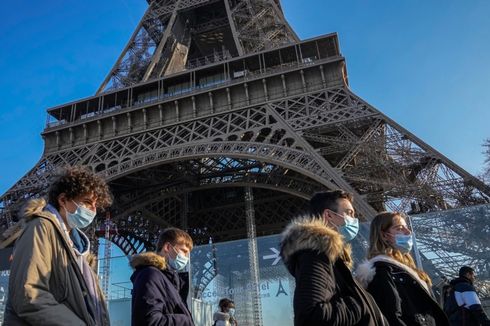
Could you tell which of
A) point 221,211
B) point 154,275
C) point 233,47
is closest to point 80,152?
point 221,211

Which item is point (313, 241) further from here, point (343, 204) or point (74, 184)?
point (74, 184)

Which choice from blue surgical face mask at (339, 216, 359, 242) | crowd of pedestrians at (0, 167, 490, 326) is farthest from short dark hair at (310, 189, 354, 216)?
blue surgical face mask at (339, 216, 359, 242)

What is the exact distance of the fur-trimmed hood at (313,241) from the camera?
2.11 m

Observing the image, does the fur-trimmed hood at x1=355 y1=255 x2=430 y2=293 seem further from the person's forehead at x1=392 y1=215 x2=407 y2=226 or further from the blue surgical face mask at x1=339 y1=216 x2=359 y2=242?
the person's forehead at x1=392 y1=215 x2=407 y2=226

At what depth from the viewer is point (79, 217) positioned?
269cm

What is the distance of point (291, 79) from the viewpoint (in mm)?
17453

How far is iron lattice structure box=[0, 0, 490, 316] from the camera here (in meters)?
13.3

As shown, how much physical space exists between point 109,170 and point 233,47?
1328 centimetres

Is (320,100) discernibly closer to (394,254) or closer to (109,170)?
(109,170)

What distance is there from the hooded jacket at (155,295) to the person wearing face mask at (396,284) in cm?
113

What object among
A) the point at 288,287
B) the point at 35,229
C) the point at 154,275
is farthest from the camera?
the point at 288,287

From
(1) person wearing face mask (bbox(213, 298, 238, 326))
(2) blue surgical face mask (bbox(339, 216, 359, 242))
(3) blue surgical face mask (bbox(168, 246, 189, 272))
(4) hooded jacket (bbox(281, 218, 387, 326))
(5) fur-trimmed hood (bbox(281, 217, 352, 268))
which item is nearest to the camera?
(4) hooded jacket (bbox(281, 218, 387, 326))

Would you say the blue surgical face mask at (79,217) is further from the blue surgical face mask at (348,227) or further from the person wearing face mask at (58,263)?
the blue surgical face mask at (348,227)

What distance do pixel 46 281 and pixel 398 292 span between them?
1.86 metres
